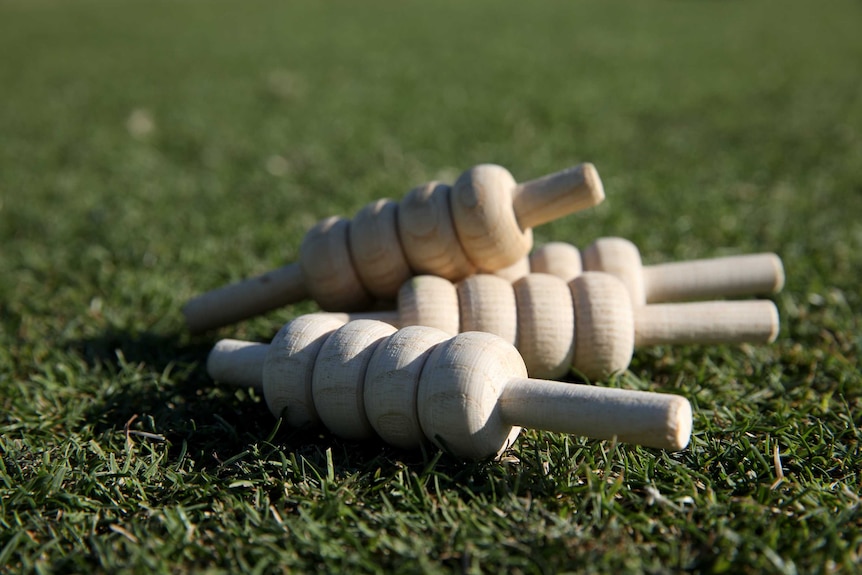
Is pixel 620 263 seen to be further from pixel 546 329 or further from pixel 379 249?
pixel 379 249

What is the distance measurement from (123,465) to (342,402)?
1.80 ft

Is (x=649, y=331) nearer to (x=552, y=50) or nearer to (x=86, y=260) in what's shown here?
(x=86, y=260)

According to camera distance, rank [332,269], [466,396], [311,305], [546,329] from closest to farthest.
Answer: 1. [466,396]
2. [546,329]
3. [332,269]
4. [311,305]

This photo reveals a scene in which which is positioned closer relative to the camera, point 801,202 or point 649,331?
point 649,331

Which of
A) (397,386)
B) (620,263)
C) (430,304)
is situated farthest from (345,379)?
(620,263)

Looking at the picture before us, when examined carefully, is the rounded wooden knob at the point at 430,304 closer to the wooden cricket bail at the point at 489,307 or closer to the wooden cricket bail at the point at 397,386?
the wooden cricket bail at the point at 489,307

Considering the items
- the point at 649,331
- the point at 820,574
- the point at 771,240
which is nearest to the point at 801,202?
the point at 771,240

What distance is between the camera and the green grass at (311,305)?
1560 millimetres

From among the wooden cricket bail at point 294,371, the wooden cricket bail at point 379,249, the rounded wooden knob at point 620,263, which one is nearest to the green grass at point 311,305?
the wooden cricket bail at point 294,371

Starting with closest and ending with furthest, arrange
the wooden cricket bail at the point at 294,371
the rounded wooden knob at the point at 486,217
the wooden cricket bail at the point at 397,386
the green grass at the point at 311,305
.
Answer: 1. the green grass at the point at 311,305
2. the wooden cricket bail at the point at 397,386
3. the wooden cricket bail at the point at 294,371
4. the rounded wooden knob at the point at 486,217

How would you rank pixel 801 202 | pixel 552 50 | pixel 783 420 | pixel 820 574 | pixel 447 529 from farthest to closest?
pixel 552 50
pixel 801 202
pixel 783 420
pixel 447 529
pixel 820 574

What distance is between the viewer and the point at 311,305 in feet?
9.38

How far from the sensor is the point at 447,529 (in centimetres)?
157

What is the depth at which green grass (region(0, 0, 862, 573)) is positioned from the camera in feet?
5.12
